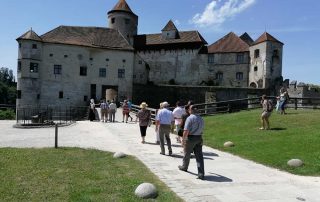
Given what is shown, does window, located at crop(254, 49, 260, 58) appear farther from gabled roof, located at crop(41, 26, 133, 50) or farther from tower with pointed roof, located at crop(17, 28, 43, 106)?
tower with pointed roof, located at crop(17, 28, 43, 106)

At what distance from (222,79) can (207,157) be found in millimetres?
52040

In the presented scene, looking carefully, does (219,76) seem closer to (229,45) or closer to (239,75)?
(239,75)

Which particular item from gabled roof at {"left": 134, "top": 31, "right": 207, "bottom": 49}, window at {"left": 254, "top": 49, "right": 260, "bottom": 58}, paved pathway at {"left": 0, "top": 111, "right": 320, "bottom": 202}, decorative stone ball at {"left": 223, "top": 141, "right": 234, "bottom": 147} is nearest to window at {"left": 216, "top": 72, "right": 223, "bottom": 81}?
gabled roof at {"left": 134, "top": 31, "right": 207, "bottom": 49}

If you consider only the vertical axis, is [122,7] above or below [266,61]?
above

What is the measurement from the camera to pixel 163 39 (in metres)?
70.7

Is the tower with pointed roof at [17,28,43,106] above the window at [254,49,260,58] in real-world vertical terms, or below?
below

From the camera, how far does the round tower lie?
228 ft

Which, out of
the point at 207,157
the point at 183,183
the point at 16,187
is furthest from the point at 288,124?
the point at 16,187

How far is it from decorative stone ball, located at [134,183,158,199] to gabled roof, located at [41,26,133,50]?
49.8m

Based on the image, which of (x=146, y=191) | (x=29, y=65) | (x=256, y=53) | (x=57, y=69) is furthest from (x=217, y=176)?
(x=256, y=53)

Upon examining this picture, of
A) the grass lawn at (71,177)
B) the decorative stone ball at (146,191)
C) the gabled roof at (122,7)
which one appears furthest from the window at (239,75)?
the decorative stone ball at (146,191)

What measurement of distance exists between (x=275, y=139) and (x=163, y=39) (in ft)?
180

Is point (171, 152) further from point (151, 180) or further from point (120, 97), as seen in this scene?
point (120, 97)

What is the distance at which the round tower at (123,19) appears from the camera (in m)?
69.4
